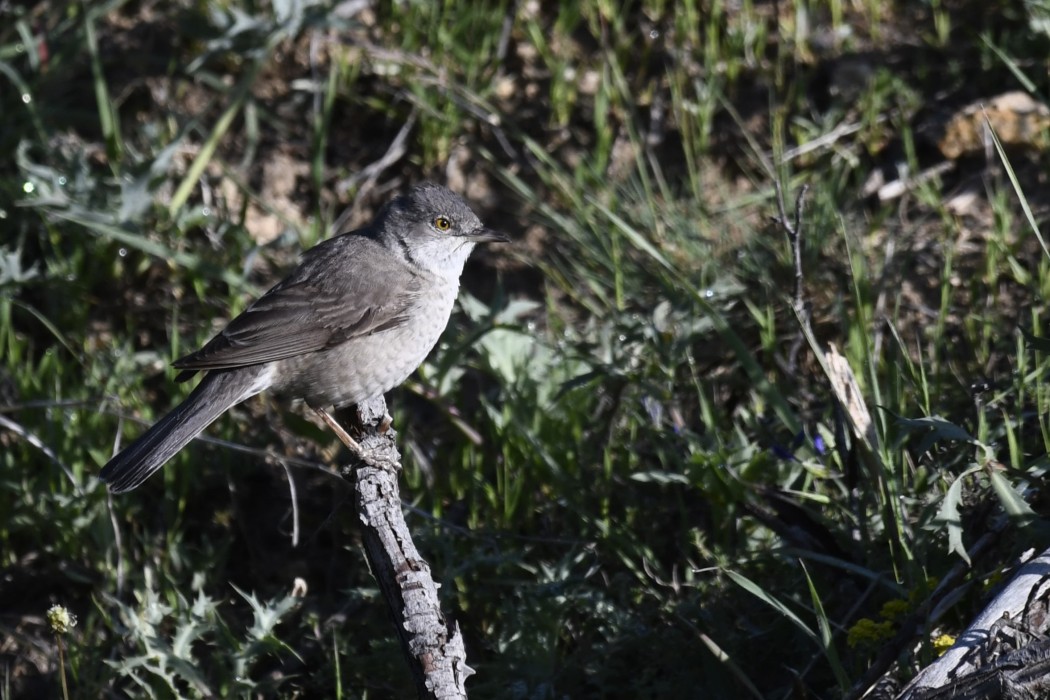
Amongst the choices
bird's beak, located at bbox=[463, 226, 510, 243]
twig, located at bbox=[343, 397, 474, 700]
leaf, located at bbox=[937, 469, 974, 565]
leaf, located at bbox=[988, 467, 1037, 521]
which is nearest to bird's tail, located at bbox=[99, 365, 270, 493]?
twig, located at bbox=[343, 397, 474, 700]

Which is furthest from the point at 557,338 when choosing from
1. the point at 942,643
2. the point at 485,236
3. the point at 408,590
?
the point at 942,643

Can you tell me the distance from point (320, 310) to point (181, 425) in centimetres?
76

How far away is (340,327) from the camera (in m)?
4.85

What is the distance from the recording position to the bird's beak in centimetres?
517

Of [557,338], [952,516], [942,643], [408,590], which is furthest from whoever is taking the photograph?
[557,338]

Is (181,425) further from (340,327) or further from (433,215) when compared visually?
(433,215)

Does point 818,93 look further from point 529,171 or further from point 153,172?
point 153,172

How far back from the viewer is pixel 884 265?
5402 mm

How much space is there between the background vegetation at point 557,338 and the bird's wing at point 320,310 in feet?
1.29

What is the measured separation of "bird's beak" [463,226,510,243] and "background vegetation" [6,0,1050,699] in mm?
199

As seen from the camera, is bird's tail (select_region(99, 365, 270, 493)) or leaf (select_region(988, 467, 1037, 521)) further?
bird's tail (select_region(99, 365, 270, 493))

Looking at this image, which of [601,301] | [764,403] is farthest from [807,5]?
[764,403]

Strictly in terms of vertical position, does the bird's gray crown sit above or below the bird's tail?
above

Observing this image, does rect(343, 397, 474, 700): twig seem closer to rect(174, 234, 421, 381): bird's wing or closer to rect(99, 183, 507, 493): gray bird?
rect(99, 183, 507, 493): gray bird
